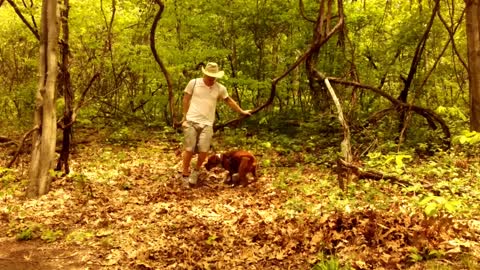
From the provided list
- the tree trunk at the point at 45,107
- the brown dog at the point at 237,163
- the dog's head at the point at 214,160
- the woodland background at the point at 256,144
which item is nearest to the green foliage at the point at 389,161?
the woodland background at the point at 256,144

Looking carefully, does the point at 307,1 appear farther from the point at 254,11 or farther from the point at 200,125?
the point at 200,125

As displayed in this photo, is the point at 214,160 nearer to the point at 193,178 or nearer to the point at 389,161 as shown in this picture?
the point at 193,178

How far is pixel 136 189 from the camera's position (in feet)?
27.7

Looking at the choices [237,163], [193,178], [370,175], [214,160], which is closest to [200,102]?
[214,160]

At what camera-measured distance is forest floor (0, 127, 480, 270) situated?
4.83 meters

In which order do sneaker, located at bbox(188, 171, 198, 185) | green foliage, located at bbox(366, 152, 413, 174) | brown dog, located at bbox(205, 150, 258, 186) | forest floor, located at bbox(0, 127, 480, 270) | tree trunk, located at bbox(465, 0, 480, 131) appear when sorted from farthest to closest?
tree trunk, located at bbox(465, 0, 480, 131) < sneaker, located at bbox(188, 171, 198, 185) < brown dog, located at bbox(205, 150, 258, 186) < forest floor, located at bbox(0, 127, 480, 270) < green foliage, located at bbox(366, 152, 413, 174)

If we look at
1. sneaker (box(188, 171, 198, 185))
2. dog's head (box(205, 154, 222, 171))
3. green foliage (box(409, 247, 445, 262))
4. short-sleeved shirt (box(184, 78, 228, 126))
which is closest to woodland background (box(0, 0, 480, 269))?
green foliage (box(409, 247, 445, 262))

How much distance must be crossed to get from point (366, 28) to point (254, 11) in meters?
3.19

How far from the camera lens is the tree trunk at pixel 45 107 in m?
7.89

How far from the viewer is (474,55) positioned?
923cm

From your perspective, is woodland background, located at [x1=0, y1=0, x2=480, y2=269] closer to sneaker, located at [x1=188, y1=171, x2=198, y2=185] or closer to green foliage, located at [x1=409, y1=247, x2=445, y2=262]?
green foliage, located at [x1=409, y1=247, x2=445, y2=262]

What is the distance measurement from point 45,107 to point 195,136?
260 cm

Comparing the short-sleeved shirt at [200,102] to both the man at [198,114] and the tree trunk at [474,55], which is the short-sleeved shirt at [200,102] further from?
the tree trunk at [474,55]

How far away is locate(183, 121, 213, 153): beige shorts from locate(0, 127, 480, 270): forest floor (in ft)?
2.44
